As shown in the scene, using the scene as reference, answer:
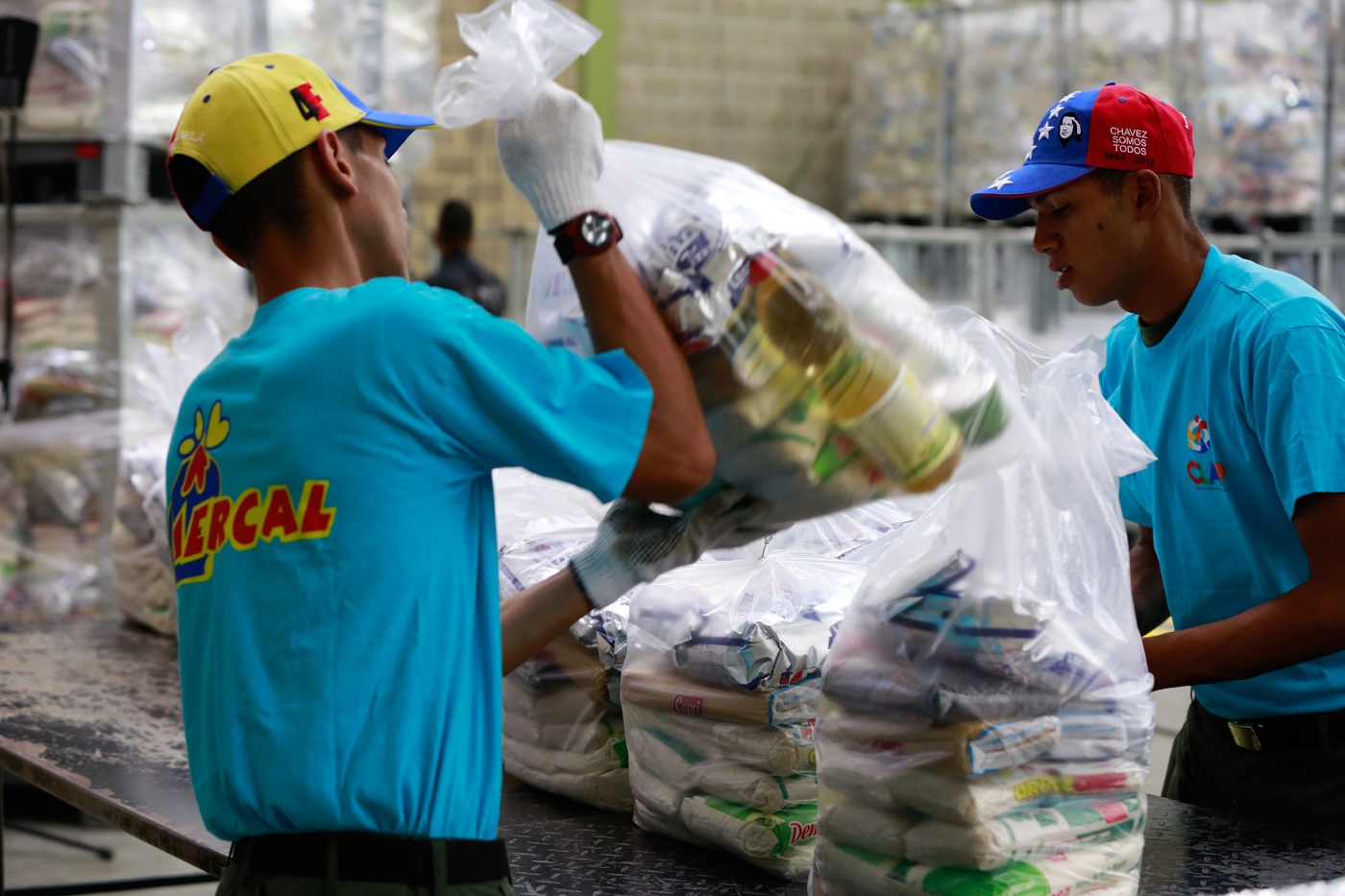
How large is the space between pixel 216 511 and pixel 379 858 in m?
0.34

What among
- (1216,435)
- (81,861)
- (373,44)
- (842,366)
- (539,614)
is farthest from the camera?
(373,44)

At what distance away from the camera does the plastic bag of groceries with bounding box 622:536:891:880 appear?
5.66 feet

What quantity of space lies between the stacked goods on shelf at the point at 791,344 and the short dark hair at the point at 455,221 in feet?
17.1

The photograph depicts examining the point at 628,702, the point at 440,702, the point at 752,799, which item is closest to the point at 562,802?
the point at 628,702

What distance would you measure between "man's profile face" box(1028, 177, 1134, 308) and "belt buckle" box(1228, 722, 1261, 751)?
65cm

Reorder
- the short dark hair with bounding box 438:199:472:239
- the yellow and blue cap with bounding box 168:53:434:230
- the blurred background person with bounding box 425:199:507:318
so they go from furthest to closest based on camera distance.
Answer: the short dark hair with bounding box 438:199:472:239
the blurred background person with bounding box 425:199:507:318
the yellow and blue cap with bounding box 168:53:434:230

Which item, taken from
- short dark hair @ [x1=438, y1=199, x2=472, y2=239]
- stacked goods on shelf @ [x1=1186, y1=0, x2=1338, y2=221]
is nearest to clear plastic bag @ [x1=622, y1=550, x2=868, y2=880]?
short dark hair @ [x1=438, y1=199, x2=472, y2=239]

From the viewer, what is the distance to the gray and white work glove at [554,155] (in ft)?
4.33

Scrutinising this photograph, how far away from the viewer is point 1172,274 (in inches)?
83.2

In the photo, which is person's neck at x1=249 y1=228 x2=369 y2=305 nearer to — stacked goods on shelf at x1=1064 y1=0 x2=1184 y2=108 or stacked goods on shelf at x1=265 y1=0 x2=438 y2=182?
stacked goods on shelf at x1=265 y1=0 x2=438 y2=182

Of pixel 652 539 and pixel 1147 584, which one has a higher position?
pixel 652 539

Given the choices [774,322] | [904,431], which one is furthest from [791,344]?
[904,431]

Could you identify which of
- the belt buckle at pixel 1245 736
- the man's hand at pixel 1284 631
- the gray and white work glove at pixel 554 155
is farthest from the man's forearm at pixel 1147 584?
the gray and white work glove at pixel 554 155

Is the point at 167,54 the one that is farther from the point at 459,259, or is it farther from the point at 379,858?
the point at 379,858
